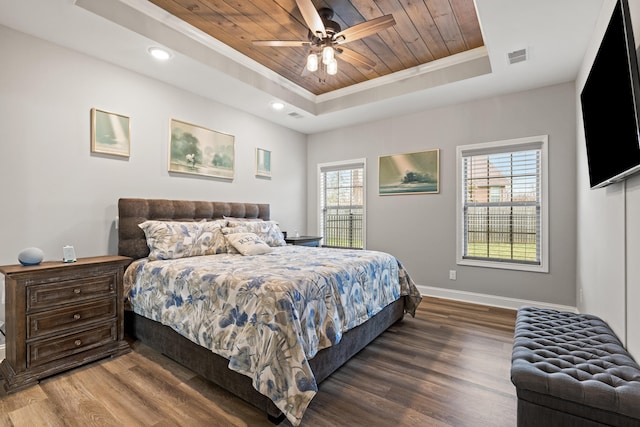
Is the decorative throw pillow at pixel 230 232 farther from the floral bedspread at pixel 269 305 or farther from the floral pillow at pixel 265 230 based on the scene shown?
the floral bedspread at pixel 269 305

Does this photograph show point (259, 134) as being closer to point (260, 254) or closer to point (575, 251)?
point (260, 254)

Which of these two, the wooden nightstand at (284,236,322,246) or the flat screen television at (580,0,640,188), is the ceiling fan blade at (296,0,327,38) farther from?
the wooden nightstand at (284,236,322,246)

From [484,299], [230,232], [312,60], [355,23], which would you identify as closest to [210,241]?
[230,232]

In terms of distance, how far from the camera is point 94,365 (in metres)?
2.35

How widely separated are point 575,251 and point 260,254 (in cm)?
349

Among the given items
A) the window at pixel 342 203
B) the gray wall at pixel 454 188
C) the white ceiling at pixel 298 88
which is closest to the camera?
the white ceiling at pixel 298 88

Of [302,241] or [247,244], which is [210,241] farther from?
[302,241]

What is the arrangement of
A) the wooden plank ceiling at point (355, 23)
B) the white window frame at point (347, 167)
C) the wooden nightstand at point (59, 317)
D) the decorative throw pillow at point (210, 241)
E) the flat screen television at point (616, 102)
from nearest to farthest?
the flat screen television at point (616, 102), the wooden nightstand at point (59, 317), the wooden plank ceiling at point (355, 23), the decorative throw pillow at point (210, 241), the white window frame at point (347, 167)

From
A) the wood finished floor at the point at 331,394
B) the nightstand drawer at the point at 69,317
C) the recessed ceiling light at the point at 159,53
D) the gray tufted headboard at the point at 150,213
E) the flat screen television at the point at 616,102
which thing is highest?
the recessed ceiling light at the point at 159,53

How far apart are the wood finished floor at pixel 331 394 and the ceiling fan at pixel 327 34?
2628 mm

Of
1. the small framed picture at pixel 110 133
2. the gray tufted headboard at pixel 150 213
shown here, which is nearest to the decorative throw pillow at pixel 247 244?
the gray tufted headboard at pixel 150 213

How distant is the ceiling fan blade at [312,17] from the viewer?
7.10ft

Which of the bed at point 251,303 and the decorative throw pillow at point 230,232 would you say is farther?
the decorative throw pillow at point 230,232

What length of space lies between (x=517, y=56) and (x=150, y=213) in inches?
158
